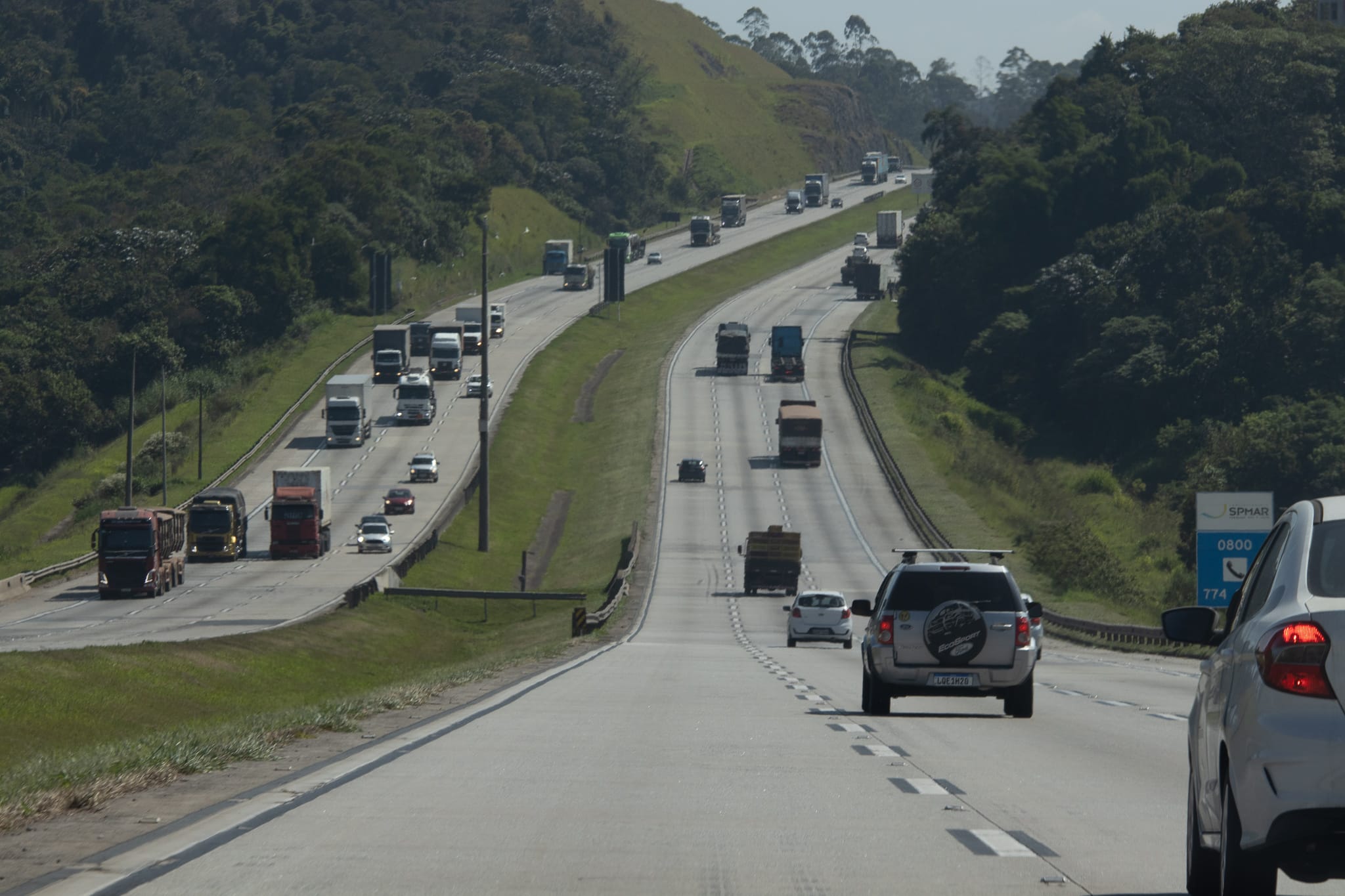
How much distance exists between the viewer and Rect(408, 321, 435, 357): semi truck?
424 feet

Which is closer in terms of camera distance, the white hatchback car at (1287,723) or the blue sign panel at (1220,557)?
the white hatchback car at (1287,723)

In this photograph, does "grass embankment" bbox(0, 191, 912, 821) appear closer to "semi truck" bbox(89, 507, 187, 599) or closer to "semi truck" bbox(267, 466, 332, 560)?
"semi truck" bbox(267, 466, 332, 560)

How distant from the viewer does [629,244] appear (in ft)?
591

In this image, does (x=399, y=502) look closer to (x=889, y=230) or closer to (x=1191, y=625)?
(x=1191, y=625)

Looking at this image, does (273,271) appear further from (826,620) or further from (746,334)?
(826,620)

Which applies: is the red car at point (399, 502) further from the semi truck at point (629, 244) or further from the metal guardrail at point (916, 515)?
the semi truck at point (629, 244)

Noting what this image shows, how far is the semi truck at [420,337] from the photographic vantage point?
129 meters

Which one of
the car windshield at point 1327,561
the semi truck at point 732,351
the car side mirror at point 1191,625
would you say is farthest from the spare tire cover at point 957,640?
the semi truck at point 732,351

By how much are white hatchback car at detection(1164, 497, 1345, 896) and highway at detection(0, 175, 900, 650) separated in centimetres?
3690

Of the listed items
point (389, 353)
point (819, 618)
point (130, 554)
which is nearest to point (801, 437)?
point (389, 353)

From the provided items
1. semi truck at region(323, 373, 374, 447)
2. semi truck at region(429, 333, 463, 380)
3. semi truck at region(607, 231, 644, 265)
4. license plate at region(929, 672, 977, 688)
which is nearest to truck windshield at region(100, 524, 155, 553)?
semi truck at region(323, 373, 374, 447)

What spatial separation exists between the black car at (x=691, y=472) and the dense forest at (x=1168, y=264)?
A: 24.5 metres

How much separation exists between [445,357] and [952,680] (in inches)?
3987

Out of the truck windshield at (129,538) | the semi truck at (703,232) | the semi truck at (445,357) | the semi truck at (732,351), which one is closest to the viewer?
the truck windshield at (129,538)
